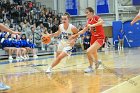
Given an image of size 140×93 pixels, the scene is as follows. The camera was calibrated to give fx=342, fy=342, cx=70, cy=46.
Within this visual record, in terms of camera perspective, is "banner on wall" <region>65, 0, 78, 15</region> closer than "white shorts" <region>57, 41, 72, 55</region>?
No

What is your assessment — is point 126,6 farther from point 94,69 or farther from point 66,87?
point 66,87

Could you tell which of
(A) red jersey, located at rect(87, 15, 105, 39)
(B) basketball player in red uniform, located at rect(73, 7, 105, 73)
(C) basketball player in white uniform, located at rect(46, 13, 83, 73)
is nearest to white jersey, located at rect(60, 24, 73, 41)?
(C) basketball player in white uniform, located at rect(46, 13, 83, 73)

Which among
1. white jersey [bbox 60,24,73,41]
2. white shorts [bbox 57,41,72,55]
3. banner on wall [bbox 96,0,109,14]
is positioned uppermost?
banner on wall [bbox 96,0,109,14]

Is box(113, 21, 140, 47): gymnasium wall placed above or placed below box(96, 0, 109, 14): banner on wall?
below

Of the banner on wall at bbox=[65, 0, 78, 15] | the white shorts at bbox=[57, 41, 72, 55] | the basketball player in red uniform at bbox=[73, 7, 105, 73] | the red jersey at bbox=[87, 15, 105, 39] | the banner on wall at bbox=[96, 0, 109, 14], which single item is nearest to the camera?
the white shorts at bbox=[57, 41, 72, 55]

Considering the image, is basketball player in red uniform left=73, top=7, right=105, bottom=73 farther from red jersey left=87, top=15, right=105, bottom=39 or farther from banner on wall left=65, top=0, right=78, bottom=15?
banner on wall left=65, top=0, right=78, bottom=15

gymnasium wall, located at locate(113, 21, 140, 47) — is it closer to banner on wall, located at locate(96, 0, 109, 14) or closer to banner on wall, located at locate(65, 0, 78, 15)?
banner on wall, located at locate(96, 0, 109, 14)

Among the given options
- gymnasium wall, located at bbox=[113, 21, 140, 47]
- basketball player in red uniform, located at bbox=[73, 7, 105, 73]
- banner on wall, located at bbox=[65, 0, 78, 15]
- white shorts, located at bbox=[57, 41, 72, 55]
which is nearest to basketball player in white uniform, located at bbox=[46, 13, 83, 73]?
white shorts, located at bbox=[57, 41, 72, 55]

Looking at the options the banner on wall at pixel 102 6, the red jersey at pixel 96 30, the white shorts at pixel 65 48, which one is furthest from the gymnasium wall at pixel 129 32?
the white shorts at pixel 65 48

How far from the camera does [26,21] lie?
2434 cm

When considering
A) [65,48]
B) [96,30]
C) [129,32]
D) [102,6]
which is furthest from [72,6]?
[65,48]

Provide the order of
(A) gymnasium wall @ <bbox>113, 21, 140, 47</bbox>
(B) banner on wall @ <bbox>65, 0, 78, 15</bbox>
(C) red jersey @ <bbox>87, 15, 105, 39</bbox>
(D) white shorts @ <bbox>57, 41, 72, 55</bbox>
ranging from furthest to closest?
(B) banner on wall @ <bbox>65, 0, 78, 15</bbox> < (A) gymnasium wall @ <bbox>113, 21, 140, 47</bbox> < (C) red jersey @ <bbox>87, 15, 105, 39</bbox> < (D) white shorts @ <bbox>57, 41, 72, 55</bbox>

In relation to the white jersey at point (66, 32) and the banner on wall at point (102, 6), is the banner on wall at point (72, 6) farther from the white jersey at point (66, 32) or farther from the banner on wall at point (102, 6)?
the white jersey at point (66, 32)

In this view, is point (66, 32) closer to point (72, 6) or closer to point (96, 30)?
point (96, 30)
